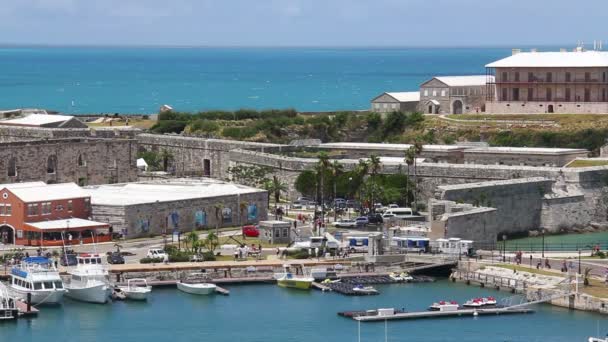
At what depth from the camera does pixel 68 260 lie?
60062mm

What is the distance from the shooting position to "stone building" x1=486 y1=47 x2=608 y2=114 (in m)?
99.3

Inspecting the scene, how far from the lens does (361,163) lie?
75.9 meters

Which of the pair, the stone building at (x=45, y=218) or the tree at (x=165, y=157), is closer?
the stone building at (x=45, y=218)

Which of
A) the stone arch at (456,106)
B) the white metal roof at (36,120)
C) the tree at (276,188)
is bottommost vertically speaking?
the tree at (276,188)

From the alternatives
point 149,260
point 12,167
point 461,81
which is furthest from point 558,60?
point 149,260

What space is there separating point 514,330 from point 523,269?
7907 mm

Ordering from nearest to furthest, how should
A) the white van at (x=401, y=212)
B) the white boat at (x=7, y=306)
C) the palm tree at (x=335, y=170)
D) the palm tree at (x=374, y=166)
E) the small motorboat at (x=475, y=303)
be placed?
the white boat at (x=7, y=306)
the small motorboat at (x=475, y=303)
the white van at (x=401, y=212)
the palm tree at (x=335, y=170)
the palm tree at (x=374, y=166)

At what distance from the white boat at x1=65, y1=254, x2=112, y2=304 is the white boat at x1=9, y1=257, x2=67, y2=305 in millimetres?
585

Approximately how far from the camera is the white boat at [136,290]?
56500 mm

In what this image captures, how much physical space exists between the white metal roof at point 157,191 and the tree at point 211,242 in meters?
4.99

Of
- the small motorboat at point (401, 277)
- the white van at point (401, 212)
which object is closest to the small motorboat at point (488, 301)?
the small motorboat at point (401, 277)

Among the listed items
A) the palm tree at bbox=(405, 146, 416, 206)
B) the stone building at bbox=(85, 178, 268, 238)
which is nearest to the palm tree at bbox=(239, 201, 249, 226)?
the stone building at bbox=(85, 178, 268, 238)

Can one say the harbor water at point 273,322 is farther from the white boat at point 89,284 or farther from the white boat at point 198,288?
the white boat at point 89,284

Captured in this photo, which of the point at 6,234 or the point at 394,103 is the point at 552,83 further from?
the point at 6,234
